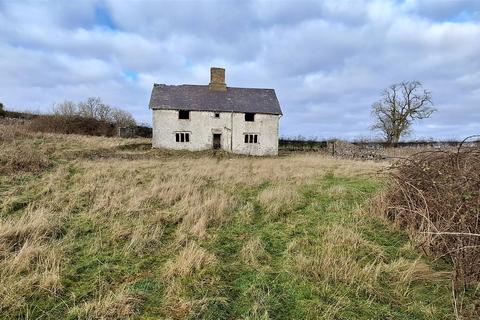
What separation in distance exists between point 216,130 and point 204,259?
86.1ft

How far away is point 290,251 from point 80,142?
22857 mm

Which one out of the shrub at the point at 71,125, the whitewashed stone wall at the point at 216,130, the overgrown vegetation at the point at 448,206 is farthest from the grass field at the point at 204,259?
the shrub at the point at 71,125

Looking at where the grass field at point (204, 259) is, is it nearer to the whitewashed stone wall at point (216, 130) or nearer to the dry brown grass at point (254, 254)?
the dry brown grass at point (254, 254)

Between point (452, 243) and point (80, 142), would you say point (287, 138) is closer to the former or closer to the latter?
point (80, 142)

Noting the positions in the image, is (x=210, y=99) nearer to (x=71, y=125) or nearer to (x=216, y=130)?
(x=216, y=130)

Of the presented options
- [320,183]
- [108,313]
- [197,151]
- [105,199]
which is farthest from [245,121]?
[108,313]

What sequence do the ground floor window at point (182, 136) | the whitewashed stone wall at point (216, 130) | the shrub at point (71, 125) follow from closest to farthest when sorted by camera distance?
the whitewashed stone wall at point (216, 130) < the ground floor window at point (182, 136) < the shrub at point (71, 125)

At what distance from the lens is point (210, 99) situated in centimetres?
3155

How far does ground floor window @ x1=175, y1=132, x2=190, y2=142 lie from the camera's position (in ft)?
99.3

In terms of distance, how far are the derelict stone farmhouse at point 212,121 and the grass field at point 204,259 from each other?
21183mm

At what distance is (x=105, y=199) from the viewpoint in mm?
8031

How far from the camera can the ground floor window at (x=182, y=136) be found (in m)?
30.3

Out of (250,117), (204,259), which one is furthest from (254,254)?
(250,117)

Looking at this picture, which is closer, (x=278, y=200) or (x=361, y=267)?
(x=361, y=267)
